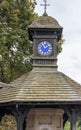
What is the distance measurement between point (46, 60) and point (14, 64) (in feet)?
20.9

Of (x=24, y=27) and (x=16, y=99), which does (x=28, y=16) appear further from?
(x=16, y=99)

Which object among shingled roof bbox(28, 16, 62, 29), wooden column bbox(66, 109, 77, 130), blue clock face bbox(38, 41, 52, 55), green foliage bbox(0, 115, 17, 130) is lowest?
green foliage bbox(0, 115, 17, 130)

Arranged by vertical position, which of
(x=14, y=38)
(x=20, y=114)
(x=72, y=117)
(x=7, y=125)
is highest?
(x=14, y=38)

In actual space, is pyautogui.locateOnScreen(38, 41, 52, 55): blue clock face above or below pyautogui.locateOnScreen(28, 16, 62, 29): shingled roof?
below

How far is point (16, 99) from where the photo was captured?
21109 mm

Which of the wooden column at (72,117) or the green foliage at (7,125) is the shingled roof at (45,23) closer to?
the wooden column at (72,117)

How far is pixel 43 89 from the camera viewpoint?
22094 mm

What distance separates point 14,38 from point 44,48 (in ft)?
20.8

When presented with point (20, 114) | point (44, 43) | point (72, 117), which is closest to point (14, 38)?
point (44, 43)

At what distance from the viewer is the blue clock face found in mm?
24750

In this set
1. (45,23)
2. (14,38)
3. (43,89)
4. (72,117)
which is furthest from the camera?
(14,38)

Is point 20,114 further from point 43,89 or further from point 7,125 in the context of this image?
point 7,125

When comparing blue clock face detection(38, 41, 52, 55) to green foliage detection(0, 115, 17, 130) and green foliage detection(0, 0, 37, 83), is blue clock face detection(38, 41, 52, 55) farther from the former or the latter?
green foliage detection(0, 115, 17, 130)

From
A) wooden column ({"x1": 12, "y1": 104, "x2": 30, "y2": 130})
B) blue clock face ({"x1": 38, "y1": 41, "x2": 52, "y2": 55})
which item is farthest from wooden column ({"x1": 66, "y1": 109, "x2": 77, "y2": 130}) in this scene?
blue clock face ({"x1": 38, "y1": 41, "x2": 52, "y2": 55})
